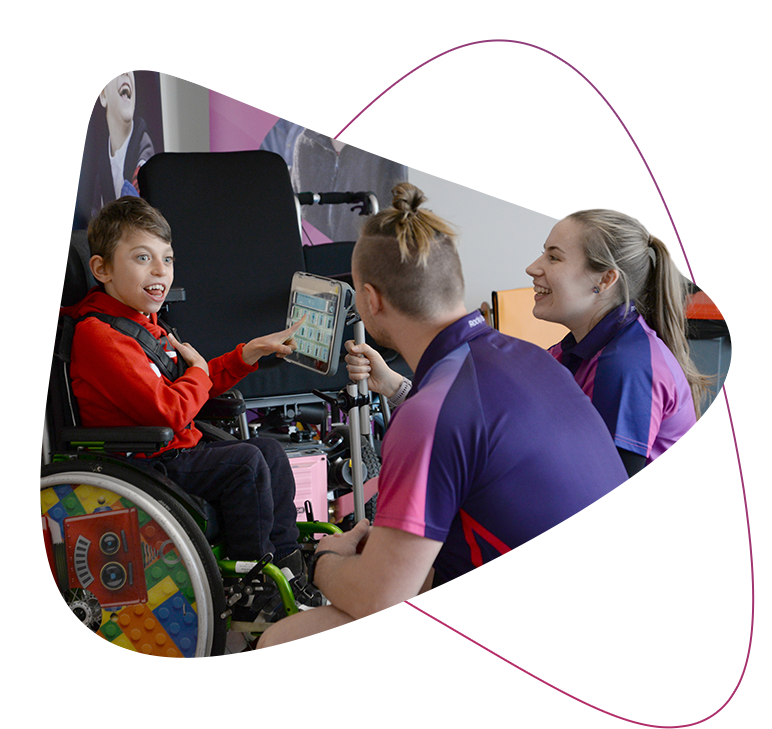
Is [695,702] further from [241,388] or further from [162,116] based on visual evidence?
[162,116]

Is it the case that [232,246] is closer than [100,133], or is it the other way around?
[100,133]

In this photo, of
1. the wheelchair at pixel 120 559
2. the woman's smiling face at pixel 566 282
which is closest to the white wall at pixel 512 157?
the woman's smiling face at pixel 566 282

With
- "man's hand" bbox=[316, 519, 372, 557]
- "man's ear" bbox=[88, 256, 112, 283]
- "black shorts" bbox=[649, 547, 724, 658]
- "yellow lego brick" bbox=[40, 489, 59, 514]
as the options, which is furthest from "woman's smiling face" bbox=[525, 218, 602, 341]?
"yellow lego brick" bbox=[40, 489, 59, 514]

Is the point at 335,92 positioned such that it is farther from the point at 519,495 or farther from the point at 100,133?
the point at 519,495

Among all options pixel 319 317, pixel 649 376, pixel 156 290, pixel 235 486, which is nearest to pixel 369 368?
pixel 319 317

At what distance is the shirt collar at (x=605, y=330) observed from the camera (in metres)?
1.37

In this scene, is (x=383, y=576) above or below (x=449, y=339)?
below

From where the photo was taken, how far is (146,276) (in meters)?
1.53

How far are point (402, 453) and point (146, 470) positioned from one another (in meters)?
0.67

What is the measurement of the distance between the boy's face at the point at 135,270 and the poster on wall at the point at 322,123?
38 cm

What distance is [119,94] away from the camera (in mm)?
1505

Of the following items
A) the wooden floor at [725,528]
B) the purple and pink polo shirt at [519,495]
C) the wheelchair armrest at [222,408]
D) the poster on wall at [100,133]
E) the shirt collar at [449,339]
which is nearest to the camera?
the purple and pink polo shirt at [519,495]

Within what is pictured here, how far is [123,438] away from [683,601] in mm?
1118

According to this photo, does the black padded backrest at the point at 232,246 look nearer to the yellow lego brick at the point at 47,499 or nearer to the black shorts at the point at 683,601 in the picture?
the yellow lego brick at the point at 47,499
